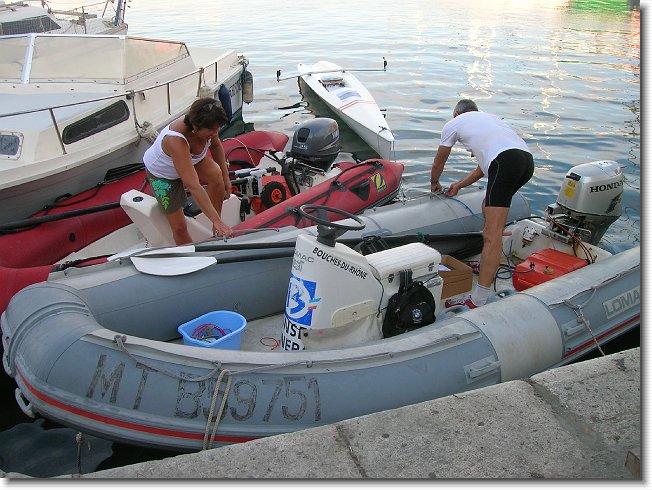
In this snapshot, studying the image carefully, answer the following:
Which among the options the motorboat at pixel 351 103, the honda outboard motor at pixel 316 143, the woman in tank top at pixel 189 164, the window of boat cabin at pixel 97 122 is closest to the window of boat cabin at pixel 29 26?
the motorboat at pixel 351 103

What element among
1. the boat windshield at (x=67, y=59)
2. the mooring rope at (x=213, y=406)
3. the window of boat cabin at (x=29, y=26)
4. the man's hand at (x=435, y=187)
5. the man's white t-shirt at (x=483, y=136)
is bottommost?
the mooring rope at (x=213, y=406)

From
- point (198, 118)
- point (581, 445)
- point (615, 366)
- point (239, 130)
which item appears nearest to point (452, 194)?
point (198, 118)

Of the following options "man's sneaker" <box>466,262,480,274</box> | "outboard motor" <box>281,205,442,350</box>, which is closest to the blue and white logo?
"outboard motor" <box>281,205,442,350</box>

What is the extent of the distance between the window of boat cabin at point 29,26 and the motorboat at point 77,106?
5.64 metres

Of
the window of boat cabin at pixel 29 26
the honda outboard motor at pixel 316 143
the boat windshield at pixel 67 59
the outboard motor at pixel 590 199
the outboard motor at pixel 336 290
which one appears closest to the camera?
the outboard motor at pixel 336 290

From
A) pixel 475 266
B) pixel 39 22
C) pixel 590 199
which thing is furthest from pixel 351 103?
pixel 39 22

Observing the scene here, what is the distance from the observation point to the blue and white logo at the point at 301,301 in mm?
3389

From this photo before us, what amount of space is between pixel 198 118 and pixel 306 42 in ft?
52.9

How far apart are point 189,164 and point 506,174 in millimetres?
2170

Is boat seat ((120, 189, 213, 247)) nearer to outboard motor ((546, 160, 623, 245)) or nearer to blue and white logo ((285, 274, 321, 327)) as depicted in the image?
blue and white logo ((285, 274, 321, 327))

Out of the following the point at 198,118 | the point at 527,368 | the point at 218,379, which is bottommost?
the point at 527,368

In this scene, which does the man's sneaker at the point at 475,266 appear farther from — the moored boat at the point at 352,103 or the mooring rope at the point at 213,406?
the moored boat at the point at 352,103

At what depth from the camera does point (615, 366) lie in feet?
8.21

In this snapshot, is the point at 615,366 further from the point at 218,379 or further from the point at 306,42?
the point at 306,42
